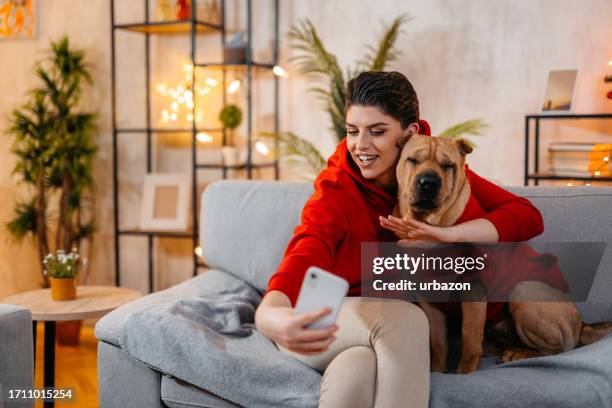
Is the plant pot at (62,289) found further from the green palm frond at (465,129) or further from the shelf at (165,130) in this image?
the green palm frond at (465,129)

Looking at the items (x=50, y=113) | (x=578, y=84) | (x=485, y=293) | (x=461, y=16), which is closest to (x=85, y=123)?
(x=50, y=113)

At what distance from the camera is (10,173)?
3.98 m

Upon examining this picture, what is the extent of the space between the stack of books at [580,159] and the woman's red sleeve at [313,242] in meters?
1.77

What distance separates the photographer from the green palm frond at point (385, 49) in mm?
3324

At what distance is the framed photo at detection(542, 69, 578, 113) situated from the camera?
3.10 metres

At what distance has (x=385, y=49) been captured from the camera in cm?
333

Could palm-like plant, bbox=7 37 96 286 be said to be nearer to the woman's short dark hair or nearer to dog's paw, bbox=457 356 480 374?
the woman's short dark hair

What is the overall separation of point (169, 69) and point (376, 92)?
253cm

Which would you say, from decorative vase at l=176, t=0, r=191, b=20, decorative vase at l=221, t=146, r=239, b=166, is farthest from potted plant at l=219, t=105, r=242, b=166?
decorative vase at l=176, t=0, r=191, b=20

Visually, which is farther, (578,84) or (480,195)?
(578,84)

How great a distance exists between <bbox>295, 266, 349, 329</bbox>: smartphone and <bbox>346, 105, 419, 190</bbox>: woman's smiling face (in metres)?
0.59

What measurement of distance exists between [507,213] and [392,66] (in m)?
1.95

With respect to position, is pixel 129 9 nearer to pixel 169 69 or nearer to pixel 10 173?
pixel 169 69

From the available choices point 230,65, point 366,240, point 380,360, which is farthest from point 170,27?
point 380,360
